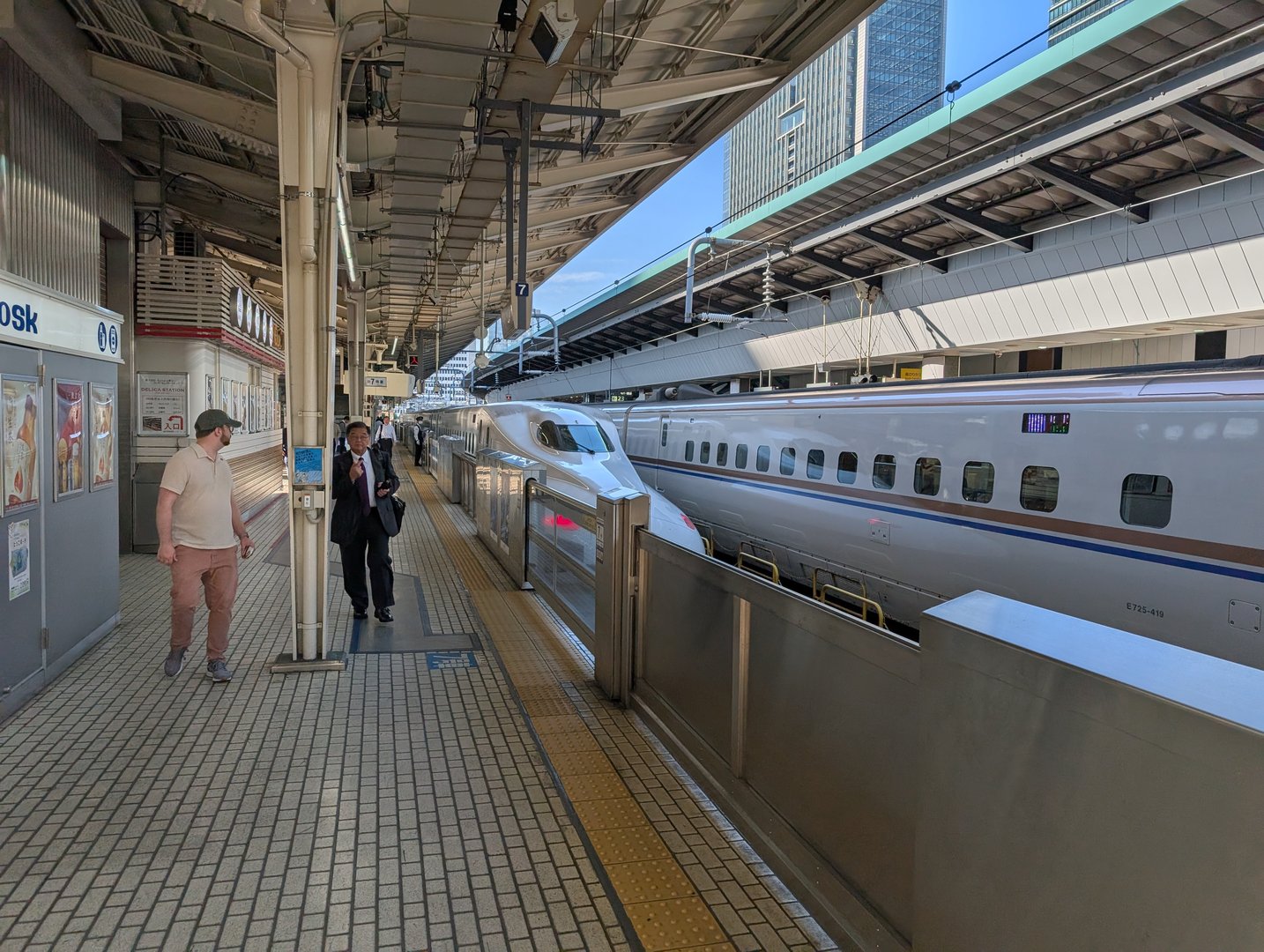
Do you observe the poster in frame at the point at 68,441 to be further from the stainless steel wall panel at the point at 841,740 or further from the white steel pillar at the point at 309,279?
the stainless steel wall panel at the point at 841,740

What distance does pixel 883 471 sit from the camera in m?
8.77

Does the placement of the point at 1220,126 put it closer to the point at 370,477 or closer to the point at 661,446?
the point at 661,446

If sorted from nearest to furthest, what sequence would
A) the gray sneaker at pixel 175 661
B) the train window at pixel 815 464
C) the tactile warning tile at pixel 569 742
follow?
1. the tactile warning tile at pixel 569 742
2. the gray sneaker at pixel 175 661
3. the train window at pixel 815 464

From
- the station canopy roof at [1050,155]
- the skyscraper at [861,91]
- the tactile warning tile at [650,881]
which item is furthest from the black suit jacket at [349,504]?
the station canopy roof at [1050,155]

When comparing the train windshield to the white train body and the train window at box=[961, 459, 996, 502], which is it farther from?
the train window at box=[961, 459, 996, 502]

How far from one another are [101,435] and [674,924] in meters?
5.44

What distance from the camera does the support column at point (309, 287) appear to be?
5.44 meters

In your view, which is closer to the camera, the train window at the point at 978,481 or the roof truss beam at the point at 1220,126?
the train window at the point at 978,481

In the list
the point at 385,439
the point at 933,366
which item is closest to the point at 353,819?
the point at 385,439

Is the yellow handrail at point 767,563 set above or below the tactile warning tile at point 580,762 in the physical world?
above

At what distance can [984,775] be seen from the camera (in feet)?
6.61

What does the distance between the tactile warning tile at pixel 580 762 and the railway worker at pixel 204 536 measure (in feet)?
8.00

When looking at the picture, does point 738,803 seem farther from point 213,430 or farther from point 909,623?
point 909,623

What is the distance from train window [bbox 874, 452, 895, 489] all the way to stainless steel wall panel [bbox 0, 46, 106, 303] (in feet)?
24.0
